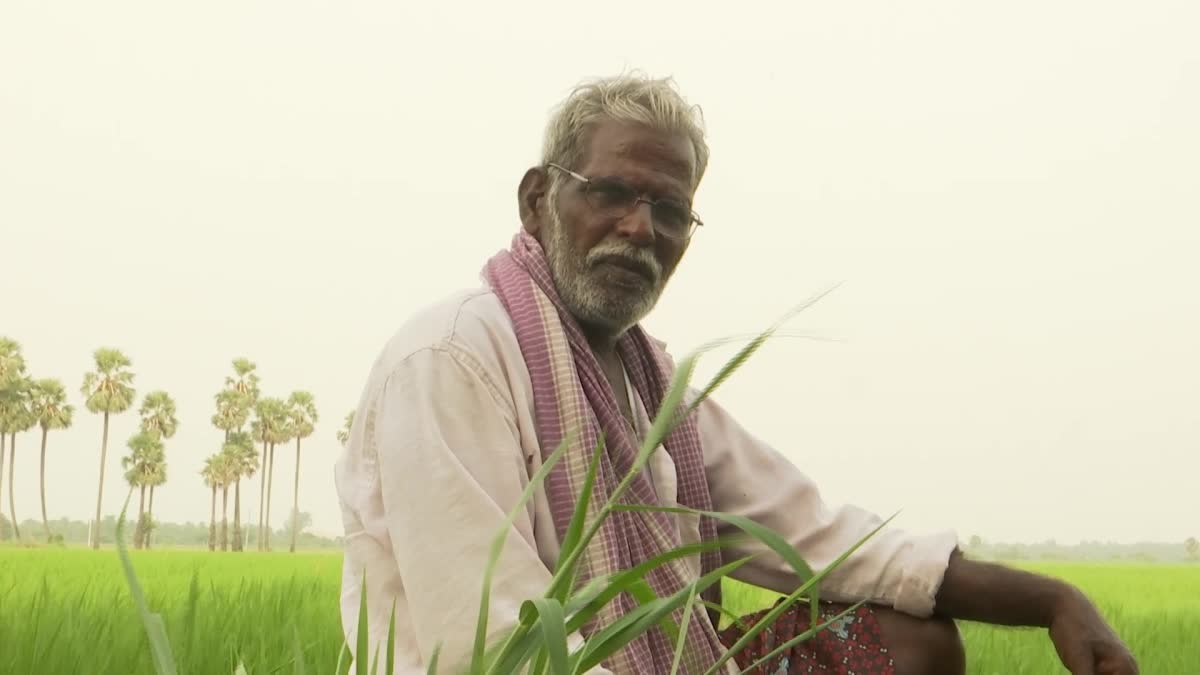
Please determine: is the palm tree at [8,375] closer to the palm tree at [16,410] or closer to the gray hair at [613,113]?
the palm tree at [16,410]

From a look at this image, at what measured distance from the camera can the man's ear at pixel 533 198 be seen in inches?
95.5

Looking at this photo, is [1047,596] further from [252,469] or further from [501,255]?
[252,469]

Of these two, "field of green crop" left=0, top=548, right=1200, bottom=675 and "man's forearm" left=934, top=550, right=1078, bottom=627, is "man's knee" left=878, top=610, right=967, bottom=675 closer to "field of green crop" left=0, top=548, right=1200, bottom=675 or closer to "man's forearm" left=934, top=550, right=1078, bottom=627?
"man's forearm" left=934, top=550, right=1078, bottom=627

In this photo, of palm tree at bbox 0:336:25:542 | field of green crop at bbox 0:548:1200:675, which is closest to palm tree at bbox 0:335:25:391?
palm tree at bbox 0:336:25:542

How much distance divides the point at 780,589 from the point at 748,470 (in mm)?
267

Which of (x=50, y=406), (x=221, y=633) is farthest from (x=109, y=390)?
(x=221, y=633)

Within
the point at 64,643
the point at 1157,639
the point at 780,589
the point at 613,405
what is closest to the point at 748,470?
the point at 780,589

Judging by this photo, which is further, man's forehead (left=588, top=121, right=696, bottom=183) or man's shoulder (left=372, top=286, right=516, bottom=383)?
man's forehead (left=588, top=121, right=696, bottom=183)

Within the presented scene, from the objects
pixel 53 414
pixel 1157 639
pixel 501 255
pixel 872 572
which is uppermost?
pixel 53 414

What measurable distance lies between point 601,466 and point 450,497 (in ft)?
1.34

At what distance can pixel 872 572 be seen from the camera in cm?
247

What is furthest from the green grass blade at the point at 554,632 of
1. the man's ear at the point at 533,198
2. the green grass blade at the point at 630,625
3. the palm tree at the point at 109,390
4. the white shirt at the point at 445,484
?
the palm tree at the point at 109,390

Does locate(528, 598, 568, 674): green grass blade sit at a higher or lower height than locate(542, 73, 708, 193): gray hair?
lower

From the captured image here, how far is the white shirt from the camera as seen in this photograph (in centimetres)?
174
